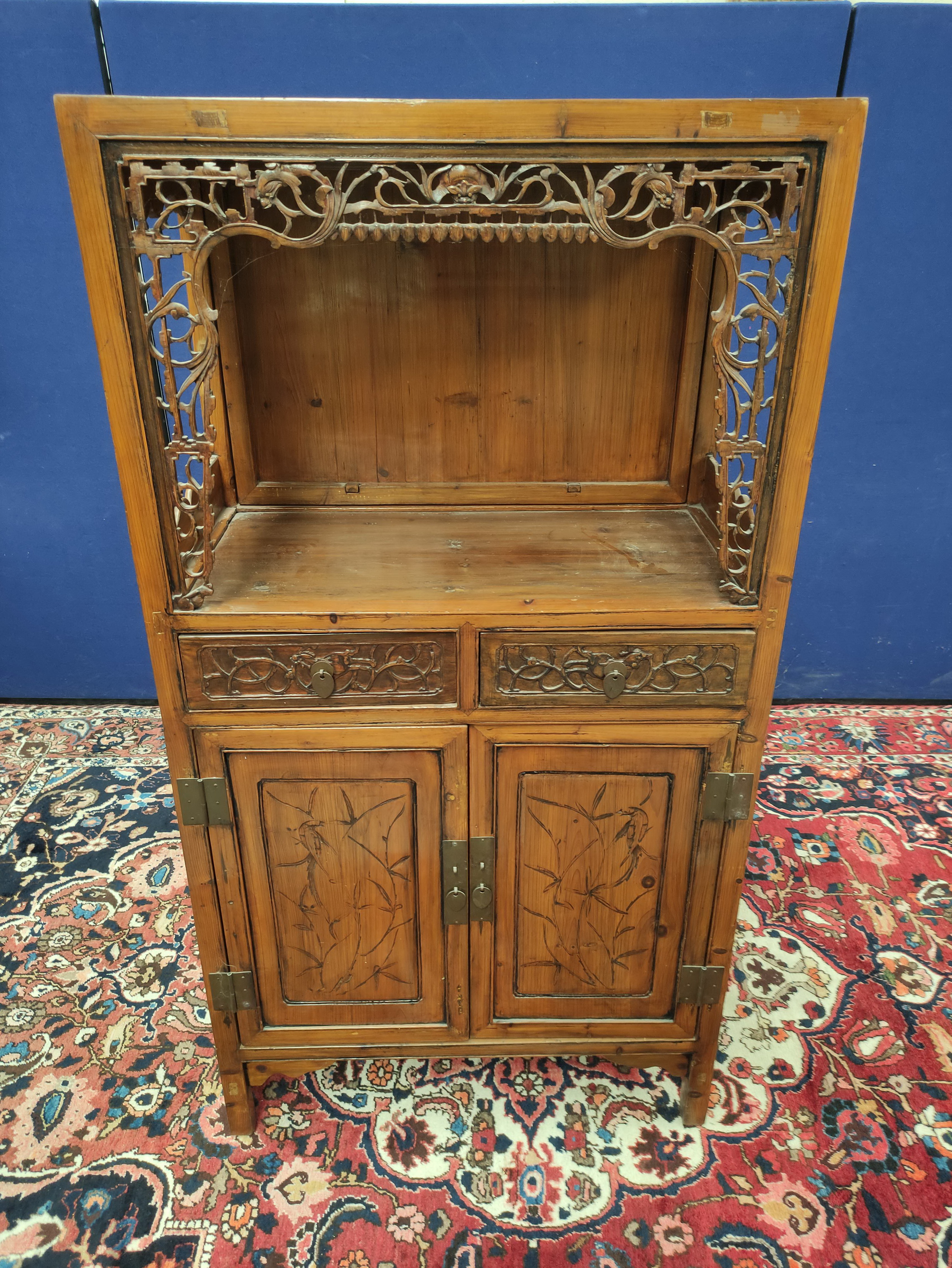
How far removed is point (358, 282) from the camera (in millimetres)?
1650

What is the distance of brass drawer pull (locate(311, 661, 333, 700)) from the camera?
145 cm

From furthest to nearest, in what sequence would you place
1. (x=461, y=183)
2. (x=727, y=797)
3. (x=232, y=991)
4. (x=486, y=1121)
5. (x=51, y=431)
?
(x=51, y=431) → (x=486, y=1121) → (x=232, y=991) → (x=727, y=797) → (x=461, y=183)

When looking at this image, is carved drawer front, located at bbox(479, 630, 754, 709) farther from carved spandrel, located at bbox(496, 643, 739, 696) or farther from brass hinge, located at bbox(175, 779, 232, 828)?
brass hinge, located at bbox(175, 779, 232, 828)

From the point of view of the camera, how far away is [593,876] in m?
1.64

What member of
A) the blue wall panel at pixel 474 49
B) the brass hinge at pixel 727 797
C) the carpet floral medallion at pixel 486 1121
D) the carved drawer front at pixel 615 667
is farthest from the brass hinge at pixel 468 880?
the blue wall panel at pixel 474 49

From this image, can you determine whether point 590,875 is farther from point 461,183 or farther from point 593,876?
point 461,183

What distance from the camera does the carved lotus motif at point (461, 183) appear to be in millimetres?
1200

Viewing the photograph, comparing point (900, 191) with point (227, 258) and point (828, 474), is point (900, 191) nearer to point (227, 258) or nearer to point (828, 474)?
point (828, 474)

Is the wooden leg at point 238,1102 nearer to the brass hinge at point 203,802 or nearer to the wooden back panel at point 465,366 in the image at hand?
the brass hinge at point 203,802

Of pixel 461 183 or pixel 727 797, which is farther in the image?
pixel 727 797

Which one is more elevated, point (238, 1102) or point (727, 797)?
point (727, 797)

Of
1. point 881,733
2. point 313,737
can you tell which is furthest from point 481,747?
point 881,733

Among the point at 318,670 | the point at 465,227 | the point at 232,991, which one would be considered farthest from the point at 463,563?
the point at 232,991

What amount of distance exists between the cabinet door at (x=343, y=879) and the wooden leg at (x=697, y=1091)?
0.49 m
